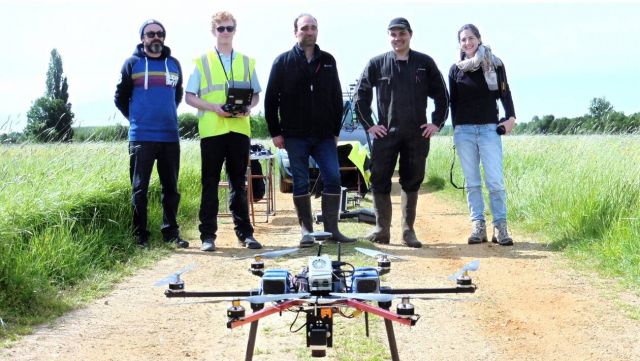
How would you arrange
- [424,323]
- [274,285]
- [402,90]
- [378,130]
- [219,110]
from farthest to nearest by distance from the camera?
[378,130], [402,90], [219,110], [424,323], [274,285]

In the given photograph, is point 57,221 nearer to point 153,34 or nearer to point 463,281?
point 153,34

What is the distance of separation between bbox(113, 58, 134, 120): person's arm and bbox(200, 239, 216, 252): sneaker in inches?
63.3

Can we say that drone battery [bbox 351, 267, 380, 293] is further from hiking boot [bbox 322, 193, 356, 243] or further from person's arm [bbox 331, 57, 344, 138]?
person's arm [bbox 331, 57, 344, 138]

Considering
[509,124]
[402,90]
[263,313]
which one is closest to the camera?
[263,313]

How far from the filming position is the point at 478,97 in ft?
27.5

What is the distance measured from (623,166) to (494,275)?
11.9 ft

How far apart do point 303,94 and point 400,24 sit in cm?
118

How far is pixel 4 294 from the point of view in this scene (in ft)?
18.4

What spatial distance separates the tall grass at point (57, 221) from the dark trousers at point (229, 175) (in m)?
0.83

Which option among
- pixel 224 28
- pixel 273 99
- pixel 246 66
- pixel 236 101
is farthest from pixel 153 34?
pixel 273 99

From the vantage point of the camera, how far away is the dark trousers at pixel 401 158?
327 inches

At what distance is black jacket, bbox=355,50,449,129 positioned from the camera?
8.20 metres

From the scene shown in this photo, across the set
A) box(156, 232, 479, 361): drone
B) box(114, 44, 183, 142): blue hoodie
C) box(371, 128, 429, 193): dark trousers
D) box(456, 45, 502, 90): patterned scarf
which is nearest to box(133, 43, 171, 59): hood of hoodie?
box(114, 44, 183, 142): blue hoodie

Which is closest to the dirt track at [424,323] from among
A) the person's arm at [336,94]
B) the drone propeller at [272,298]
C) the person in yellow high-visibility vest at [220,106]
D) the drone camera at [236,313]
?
the drone camera at [236,313]
